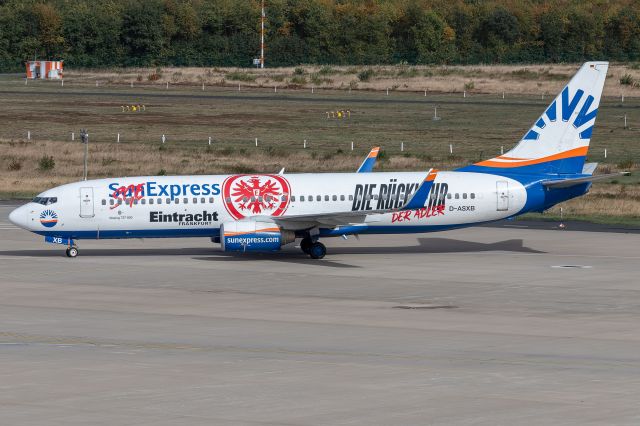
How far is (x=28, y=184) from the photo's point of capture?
90938mm

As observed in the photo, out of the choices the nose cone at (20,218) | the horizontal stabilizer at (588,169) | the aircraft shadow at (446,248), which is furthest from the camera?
the aircraft shadow at (446,248)

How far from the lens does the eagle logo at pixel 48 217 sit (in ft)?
186

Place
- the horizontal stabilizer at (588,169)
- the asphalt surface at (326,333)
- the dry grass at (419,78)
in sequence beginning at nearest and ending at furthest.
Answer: the asphalt surface at (326,333), the horizontal stabilizer at (588,169), the dry grass at (419,78)

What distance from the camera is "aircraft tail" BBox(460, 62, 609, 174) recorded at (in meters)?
59.1

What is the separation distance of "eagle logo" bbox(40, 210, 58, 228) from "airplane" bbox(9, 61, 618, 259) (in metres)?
0.05

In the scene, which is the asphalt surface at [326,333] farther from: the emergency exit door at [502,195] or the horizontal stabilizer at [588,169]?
the horizontal stabilizer at [588,169]

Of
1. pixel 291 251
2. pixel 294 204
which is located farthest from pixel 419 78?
pixel 294 204

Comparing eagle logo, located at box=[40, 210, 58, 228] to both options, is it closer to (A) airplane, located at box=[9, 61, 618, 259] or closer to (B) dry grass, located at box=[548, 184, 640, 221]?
(A) airplane, located at box=[9, 61, 618, 259]

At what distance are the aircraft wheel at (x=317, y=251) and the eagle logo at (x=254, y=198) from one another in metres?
2.22

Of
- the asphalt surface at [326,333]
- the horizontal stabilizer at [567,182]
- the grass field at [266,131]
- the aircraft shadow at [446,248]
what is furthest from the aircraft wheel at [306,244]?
the grass field at [266,131]

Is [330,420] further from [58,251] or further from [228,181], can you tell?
[58,251]

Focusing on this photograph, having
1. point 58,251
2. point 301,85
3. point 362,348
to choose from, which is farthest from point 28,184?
point 301,85

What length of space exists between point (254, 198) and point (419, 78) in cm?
12857

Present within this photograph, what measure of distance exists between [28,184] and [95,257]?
115ft
